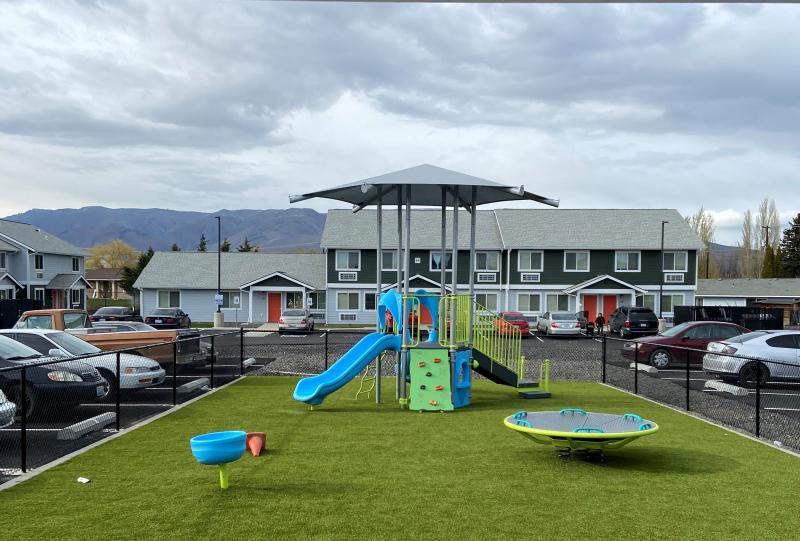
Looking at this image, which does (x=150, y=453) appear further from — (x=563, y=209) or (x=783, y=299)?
(x=783, y=299)

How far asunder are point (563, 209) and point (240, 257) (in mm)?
26958

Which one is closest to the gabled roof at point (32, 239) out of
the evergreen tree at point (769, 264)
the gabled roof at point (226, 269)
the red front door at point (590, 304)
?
the gabled roof at point (226, 269)

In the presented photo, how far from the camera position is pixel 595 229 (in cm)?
5712

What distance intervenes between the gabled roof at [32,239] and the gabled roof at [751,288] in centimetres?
5343

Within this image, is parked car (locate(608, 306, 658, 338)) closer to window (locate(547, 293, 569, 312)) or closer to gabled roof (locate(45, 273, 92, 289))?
window (locate(547, 293, 569, 312))

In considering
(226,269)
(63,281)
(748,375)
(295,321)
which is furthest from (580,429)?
(63,281)

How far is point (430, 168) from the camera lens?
1647 centimetres

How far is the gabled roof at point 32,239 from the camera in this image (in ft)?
201

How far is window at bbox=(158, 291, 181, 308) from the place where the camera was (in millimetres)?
59781

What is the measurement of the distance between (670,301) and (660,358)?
3316 cm

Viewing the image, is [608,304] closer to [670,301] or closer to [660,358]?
[670,301]

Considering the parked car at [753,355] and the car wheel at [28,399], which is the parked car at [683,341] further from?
the car wheel at [28,399]

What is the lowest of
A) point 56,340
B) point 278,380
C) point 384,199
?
point 278,380

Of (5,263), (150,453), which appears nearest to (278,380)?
(150,453)
